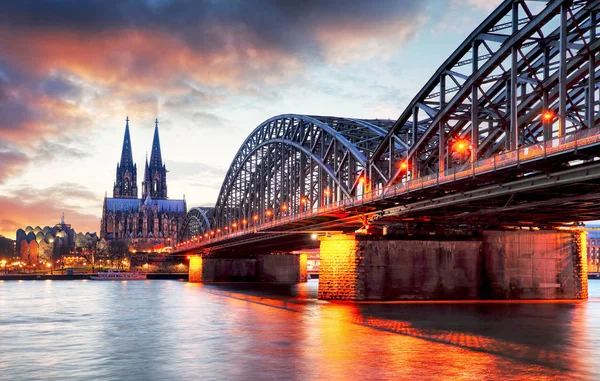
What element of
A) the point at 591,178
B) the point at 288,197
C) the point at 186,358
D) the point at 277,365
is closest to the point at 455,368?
the point at 277,365

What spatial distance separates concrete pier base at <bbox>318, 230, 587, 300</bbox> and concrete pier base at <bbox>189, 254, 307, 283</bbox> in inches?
3151

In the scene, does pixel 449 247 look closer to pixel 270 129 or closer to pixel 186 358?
pixel 186 358

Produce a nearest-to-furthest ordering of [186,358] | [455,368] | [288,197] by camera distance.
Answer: [455,368], [186,358], [288,197]

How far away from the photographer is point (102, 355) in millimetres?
36000

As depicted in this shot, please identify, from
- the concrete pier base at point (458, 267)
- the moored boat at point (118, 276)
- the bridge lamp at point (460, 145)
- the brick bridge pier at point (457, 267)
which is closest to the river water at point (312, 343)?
the brick bridge pier at point (457, 267)

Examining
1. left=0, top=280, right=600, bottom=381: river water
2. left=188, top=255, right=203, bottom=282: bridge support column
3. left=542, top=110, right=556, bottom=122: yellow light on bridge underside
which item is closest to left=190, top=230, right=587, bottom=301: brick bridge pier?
left=0, top=280, right=600, bottom=381: river water

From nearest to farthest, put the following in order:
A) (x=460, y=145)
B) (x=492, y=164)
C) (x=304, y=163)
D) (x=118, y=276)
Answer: (x=492, y=164) → (x=460, y=145) → (x=304, y=163) → (x=118, y=276)

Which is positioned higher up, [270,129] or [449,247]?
[270,129]

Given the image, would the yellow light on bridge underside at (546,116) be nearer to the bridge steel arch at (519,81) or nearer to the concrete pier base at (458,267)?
the bridge steel arch at (519,81)

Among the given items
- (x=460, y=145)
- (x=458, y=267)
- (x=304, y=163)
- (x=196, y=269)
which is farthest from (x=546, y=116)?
(x=196, y=269)

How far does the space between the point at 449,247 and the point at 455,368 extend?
139 feet

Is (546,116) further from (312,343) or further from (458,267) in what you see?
(458,267)

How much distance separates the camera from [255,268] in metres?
156

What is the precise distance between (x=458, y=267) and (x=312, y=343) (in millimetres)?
35393
